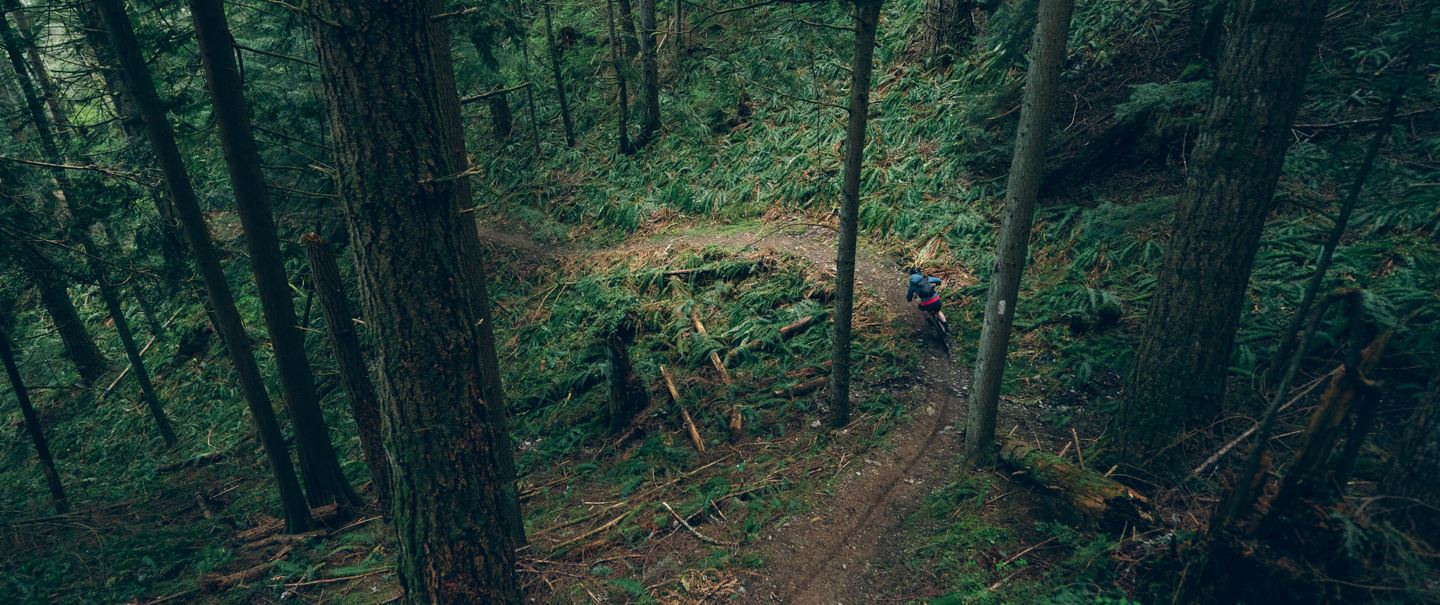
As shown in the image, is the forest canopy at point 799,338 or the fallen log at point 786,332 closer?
the forest canopy at point 799,338

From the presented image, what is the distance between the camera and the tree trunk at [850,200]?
281 inches

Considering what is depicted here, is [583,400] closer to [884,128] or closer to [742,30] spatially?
[884,128]

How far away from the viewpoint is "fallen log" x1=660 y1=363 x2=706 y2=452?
9656 millimetres

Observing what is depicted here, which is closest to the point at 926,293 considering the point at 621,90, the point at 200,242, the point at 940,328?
the point at 940,328

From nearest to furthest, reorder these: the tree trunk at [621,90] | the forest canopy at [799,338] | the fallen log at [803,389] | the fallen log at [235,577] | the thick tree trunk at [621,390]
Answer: the forest canopy at [799,338] → the fallen log at [235,577] → the fallen log at [803,389] → the thick tree trunk at [621,390] → the tree trunk at [621,90]

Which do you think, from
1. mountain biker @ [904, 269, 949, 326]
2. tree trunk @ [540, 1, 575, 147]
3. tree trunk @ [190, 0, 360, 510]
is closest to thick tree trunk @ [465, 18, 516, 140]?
tree trunk @ [540, 1, 575, 147]

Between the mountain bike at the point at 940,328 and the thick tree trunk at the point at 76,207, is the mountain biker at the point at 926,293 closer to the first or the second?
the mountain bike at the point at 940,328

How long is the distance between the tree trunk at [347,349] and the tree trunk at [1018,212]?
302 inches

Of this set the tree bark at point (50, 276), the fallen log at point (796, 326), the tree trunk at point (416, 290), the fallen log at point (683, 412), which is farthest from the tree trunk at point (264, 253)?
the fallen log at point (796, 326)

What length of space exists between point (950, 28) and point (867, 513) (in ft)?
48.9

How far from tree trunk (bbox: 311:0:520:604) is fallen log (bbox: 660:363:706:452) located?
4896mm

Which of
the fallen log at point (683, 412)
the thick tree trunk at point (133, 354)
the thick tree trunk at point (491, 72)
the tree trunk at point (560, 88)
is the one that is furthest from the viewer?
the tree trunk at point (560, 88)

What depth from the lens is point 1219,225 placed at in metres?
5.97

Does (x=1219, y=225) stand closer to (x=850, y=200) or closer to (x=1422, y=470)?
(x=1422, y=470)
